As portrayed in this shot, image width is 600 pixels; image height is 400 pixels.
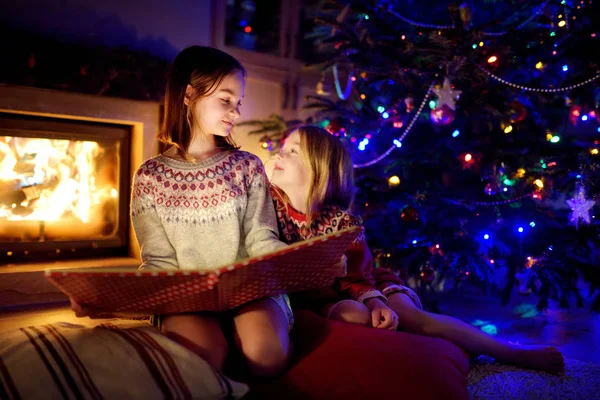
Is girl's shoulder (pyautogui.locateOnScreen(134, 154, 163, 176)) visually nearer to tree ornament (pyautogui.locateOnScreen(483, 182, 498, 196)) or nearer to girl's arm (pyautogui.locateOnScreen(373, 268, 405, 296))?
girl's arm (pyautogui.locateOnScreen(373, 268, 405, 296))

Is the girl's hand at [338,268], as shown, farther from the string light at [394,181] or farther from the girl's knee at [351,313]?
the string light at [394,181]

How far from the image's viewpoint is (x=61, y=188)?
7.57 feet

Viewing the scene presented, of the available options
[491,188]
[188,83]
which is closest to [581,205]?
[491,188]

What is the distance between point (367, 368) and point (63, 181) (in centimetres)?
189

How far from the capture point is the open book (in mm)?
808

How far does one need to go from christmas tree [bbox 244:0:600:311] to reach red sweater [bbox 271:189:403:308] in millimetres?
540

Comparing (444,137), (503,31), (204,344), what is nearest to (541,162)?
(444,137)

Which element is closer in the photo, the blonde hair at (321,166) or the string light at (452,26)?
the blonde hair at (321,166)

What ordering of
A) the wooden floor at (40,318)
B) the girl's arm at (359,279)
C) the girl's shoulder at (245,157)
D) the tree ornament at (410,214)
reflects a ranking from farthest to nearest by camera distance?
the tree ornament at (410,214), the wooden floor at (40,318), the girl's arm at (359,279), the girl's shoulder at (245,157)

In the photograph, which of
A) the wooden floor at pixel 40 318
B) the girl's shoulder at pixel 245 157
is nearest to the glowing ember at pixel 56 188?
the wooden floor at pixel 40 318

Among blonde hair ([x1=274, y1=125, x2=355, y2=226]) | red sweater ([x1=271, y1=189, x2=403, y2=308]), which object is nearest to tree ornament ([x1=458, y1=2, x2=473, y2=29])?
blonde hair ([x1=274, y1=125, x2=355, y2=226])

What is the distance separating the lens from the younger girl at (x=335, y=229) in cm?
134

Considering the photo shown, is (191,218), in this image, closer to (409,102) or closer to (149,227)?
(149,227)

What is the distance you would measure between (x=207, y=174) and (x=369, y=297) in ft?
1.99
